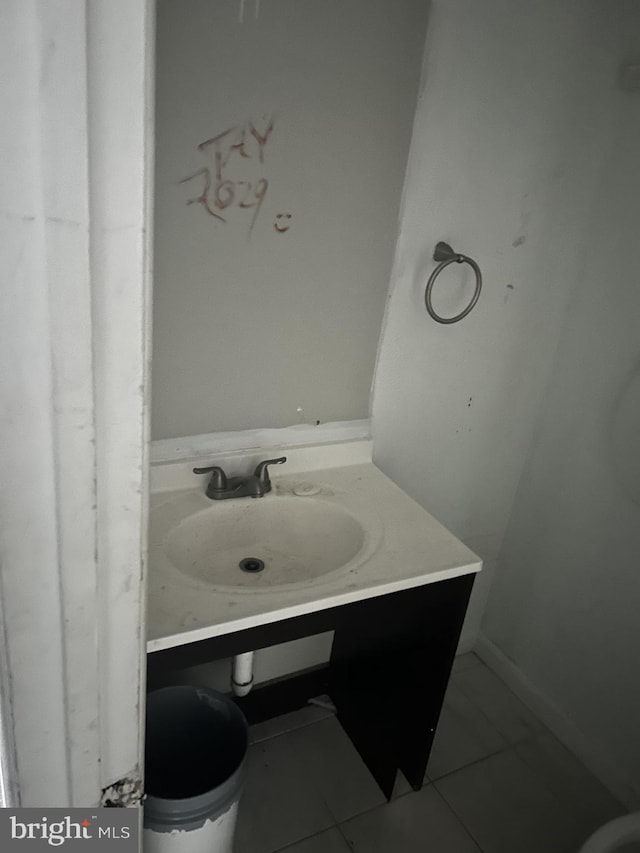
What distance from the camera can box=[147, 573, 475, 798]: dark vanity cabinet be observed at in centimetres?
102

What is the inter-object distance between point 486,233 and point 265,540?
85cm

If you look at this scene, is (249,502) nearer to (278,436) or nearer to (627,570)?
(278,436)

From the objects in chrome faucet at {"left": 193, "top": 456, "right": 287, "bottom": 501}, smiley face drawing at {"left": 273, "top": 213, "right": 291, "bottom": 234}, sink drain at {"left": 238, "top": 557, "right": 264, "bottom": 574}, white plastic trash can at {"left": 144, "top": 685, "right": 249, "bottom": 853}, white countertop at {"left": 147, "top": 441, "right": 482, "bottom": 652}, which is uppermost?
smiley face drawing at {"left": 273, "top": 213, "right": 291, "bottom": 234}

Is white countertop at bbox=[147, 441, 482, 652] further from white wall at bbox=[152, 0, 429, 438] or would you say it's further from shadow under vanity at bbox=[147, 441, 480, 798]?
white wall at bbox=[152, 0, 429, 438]

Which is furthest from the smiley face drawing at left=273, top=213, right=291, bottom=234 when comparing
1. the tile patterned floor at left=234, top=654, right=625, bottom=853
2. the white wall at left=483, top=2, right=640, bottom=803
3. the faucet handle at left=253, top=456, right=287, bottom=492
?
the tile patterned floor at left=234, top=654, right=625, bottom=853

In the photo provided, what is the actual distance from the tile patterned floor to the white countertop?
708 millimetres

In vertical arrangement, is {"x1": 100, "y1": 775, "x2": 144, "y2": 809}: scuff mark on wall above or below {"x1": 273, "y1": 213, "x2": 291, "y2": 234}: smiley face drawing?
below

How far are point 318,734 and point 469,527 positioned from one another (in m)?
0.73

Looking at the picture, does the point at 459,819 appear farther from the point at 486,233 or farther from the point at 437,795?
the point at 486,233

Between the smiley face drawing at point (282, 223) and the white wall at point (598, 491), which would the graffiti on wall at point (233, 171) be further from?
the white wall at point (598, 491)

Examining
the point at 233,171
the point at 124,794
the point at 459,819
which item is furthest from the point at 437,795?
the point at 233,171

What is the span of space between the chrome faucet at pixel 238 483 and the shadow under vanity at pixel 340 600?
2 centimetres

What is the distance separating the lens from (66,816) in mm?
663

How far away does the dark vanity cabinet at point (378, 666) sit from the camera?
102 cm
